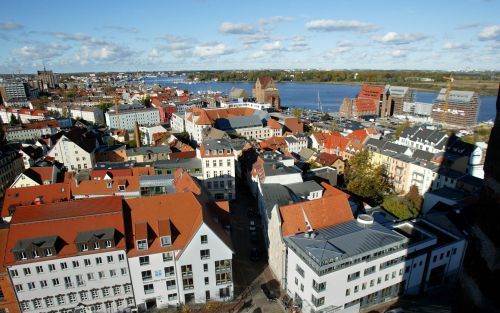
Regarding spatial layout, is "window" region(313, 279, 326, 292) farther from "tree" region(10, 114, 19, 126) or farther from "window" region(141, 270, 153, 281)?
"tree" region(10, 114, 19, 126)

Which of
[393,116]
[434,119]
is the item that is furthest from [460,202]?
[393,116]

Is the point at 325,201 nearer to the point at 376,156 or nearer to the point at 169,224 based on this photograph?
the point at 169,224

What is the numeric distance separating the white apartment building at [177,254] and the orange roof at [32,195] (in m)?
16.6

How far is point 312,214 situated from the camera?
100ft

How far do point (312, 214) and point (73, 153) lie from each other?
163 feet

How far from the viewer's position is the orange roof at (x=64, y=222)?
25.2 metres

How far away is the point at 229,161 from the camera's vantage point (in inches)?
1874

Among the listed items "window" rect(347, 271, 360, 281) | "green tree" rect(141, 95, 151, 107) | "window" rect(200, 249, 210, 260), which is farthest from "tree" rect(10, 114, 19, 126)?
"window" rect(347, 271, 360, 281)

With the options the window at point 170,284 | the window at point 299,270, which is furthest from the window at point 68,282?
the window at point 299,270

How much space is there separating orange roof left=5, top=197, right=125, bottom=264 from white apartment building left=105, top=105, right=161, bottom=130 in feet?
251

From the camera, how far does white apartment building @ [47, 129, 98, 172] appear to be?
60.0 m

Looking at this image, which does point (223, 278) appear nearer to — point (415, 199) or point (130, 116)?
point (415, 199)

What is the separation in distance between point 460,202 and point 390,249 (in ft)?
66.5

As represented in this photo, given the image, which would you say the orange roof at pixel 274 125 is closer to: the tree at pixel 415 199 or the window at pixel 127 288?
the tree at pixel 415 199
